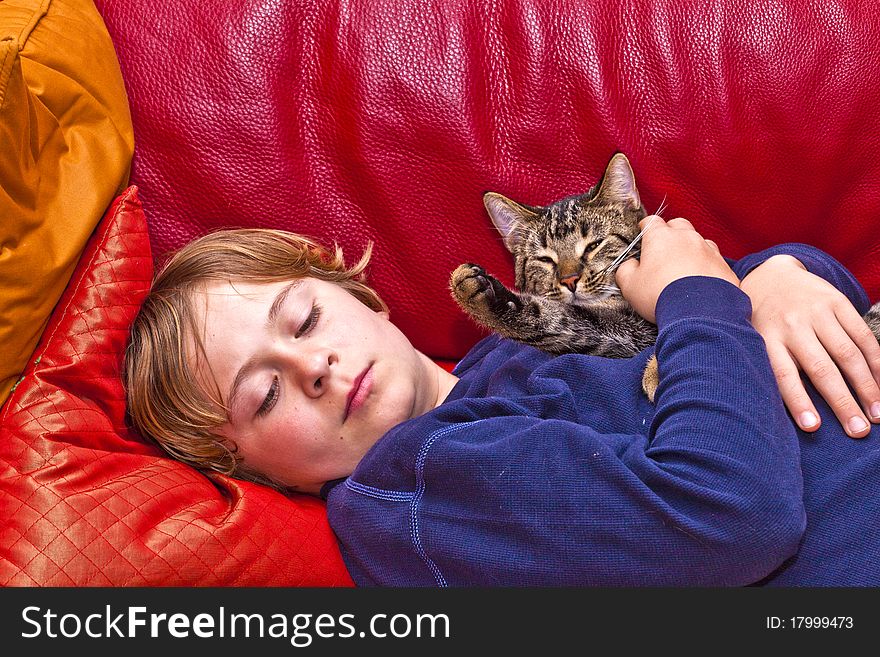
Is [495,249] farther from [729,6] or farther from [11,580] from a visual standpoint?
[11,580]

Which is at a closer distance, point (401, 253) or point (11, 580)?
point (11, 580)

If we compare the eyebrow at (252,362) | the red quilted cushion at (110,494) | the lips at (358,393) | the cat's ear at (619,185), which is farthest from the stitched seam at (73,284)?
the cat's ear at (619,185)

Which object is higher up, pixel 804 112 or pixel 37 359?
pixel 804 112

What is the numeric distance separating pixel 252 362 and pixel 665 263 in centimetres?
63

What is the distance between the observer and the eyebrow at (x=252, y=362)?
3.66 ft

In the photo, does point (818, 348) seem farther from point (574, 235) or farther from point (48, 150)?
point (48, 150)

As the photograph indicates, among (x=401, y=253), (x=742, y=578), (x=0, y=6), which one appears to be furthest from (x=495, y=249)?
(x=0, y=6)

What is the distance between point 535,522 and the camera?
909mm

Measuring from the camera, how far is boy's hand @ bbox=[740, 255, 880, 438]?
40.3 inches

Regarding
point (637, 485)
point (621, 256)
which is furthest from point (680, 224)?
point (637, 485)

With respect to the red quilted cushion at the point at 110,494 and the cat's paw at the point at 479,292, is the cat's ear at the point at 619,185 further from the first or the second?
the red quilted cushion at the point at 110,494

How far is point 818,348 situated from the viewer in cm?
107

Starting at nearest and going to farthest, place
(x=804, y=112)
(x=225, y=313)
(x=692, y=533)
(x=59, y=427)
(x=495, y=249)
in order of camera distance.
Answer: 1. (x=692, y=533)
2. (x=59, y=427)
3. (x=225, y=313)
4. (x=804, y=112)
5. (x=495, y=249)

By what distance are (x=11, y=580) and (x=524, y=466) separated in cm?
60
